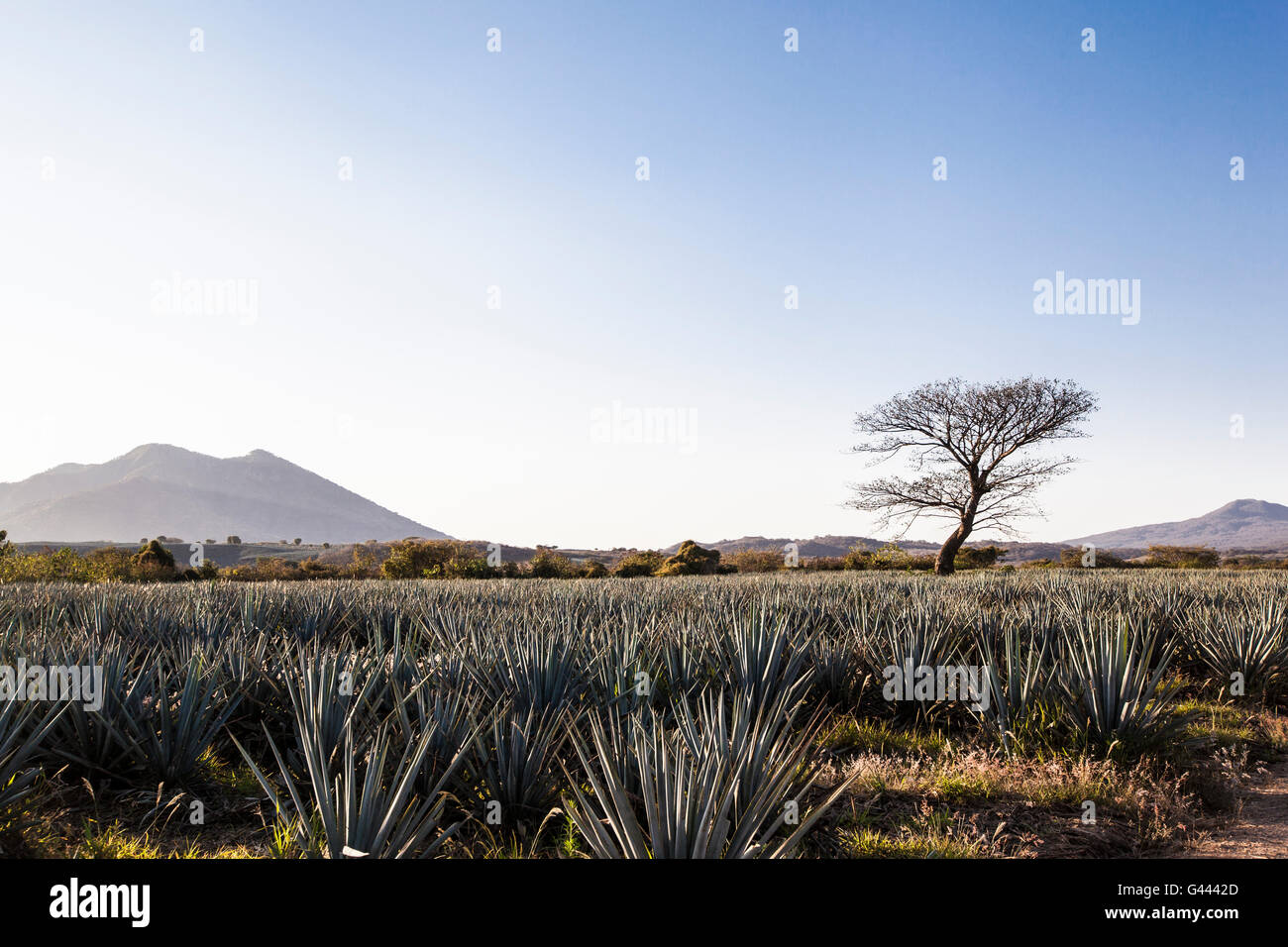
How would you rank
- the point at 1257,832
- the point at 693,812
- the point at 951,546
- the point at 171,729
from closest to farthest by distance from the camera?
1. the point at 693,812
2. the point at 1257,832
3. the point at 171,729
4. the point at 951,546

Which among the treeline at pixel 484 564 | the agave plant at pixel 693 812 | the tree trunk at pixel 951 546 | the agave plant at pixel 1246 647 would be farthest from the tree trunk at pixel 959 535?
the agave plant at pixel 693 812

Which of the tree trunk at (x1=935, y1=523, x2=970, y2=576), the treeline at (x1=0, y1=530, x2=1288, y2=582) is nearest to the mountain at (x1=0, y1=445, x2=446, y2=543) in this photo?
the treeline at (x1=0, y1=530, x2=1288, y2=582)

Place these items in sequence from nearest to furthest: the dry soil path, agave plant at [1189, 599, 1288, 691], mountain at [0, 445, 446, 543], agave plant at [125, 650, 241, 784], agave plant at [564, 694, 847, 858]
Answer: agave plant at [564, 694, 847, 858] < the dry soil path < agave plant at [125, 650, 241, 784] < agave plant at [1189, 599, 1288, 691] < mountain at [0, 445, 446, 543]

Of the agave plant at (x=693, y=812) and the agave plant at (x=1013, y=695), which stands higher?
the agave plant at (x=693, y=812)

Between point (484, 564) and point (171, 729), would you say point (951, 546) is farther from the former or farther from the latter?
point (171, 729)

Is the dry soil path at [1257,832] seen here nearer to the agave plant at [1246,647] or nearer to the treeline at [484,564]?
the agave plant at [1246,647]

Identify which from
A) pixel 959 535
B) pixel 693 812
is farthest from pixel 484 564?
pixel 693 812

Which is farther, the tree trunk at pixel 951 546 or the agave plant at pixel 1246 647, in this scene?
the tree trunk at pixel 951 546

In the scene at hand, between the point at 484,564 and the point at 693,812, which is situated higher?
the point at 693,812

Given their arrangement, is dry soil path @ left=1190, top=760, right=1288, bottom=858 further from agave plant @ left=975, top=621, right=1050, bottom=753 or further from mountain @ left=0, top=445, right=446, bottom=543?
mountain @ left=0, top=445, right=446, bottom=543

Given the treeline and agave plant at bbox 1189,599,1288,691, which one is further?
the treeline
